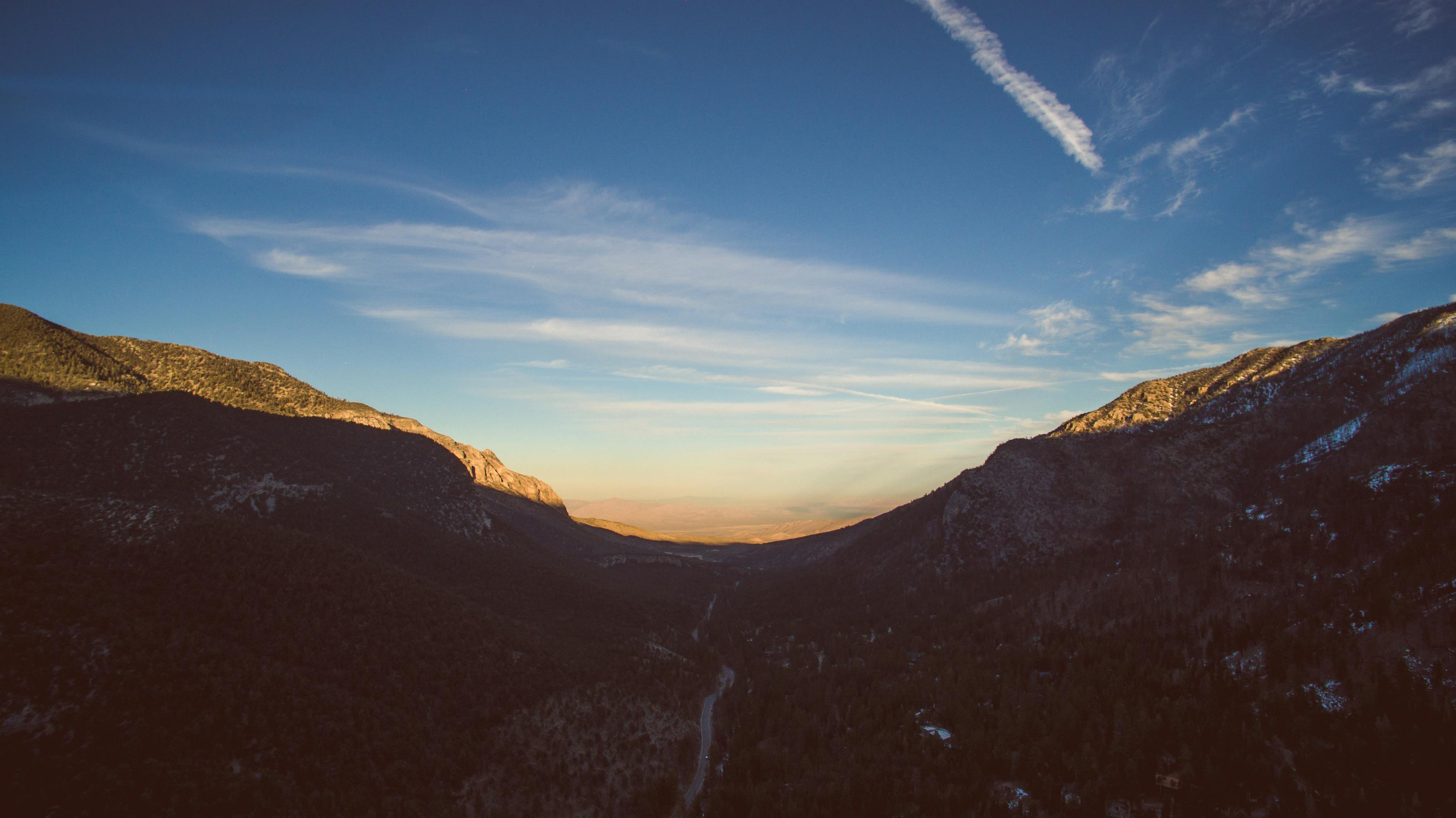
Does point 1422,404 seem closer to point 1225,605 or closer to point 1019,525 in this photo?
point 1225,605

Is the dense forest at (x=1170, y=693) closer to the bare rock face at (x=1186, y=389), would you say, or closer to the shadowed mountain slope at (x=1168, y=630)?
the shadowed mountain slope at (x=1168, y=630)

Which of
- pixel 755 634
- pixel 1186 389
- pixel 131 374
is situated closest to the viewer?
pixel 131 374

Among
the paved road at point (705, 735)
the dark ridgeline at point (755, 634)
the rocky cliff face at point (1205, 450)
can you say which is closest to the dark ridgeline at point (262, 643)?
the dark ridgeline at point (755, 634)

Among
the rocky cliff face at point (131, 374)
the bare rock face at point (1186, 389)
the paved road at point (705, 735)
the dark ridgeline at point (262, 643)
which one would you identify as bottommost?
the paved road at point (705, 735)

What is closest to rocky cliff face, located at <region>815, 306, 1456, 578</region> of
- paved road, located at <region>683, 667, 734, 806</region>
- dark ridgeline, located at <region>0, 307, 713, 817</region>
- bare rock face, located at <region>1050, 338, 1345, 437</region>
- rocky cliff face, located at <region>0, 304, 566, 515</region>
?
bare rock face, located at <region>1050, 338, 1345, 437</region>

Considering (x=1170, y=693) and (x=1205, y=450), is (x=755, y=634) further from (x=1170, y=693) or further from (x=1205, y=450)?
(x=1205, y=450)

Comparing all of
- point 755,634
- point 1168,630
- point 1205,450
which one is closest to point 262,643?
point 755,634

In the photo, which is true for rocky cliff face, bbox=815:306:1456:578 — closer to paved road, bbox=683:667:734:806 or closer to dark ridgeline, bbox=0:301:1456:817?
dark ridgeline, bbox=0:301:1456:817
